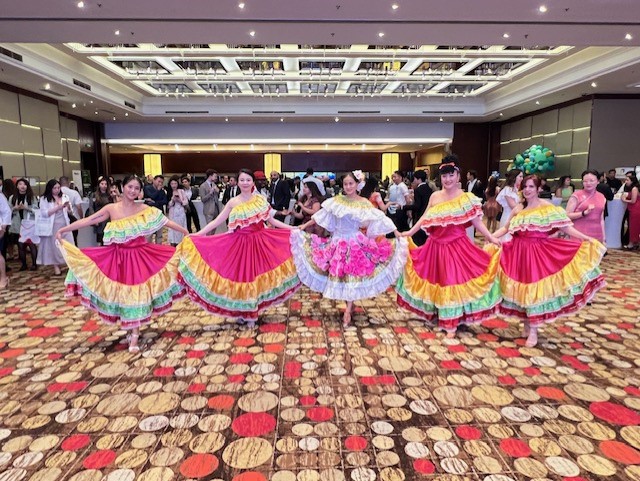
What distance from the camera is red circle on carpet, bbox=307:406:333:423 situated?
2756mm

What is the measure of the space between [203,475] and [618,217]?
9.77 meters

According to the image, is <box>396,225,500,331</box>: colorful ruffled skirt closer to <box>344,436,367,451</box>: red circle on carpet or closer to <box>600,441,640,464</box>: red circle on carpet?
<box>600,441,640,464</box>: red circle on carpet

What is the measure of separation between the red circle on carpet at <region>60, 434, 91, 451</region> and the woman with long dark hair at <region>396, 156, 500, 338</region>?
2.71m

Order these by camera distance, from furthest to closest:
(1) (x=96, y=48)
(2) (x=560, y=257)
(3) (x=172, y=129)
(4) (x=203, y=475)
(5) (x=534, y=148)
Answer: (3) (x=172, y=129), (5) (x=534, y=148), (1) (x=96, y=48), (2) (x=560, y=257), (4) (x=203, y=475)

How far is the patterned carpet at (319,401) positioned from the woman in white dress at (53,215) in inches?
104

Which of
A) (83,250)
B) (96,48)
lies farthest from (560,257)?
(96,48)

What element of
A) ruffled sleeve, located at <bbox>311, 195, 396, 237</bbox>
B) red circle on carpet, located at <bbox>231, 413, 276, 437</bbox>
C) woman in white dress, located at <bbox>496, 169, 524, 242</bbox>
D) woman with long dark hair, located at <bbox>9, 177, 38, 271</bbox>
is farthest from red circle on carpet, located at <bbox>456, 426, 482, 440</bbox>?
woman with long dark hair, located at <bbox>9, 177, 38, 271</bbox>

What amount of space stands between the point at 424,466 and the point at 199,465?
1.11 metres

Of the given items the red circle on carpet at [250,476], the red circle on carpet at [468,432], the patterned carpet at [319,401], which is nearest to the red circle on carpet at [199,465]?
the patterned carpet at [319,401]

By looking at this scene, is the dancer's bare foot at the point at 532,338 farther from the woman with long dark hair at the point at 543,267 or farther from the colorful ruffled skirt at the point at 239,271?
the colorful ruffled skirt at the point at 239,271

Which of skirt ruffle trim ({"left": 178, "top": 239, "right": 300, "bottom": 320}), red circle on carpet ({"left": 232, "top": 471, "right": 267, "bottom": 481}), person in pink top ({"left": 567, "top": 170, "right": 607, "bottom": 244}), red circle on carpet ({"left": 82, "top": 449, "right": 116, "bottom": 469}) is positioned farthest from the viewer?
person in pink top ({"left": 567, "top": 170, "right": 607, "bottom": 244})

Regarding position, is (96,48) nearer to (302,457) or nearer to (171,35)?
(171,35)

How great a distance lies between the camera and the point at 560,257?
3877 millimetres

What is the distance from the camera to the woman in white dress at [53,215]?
6875 millimetres
